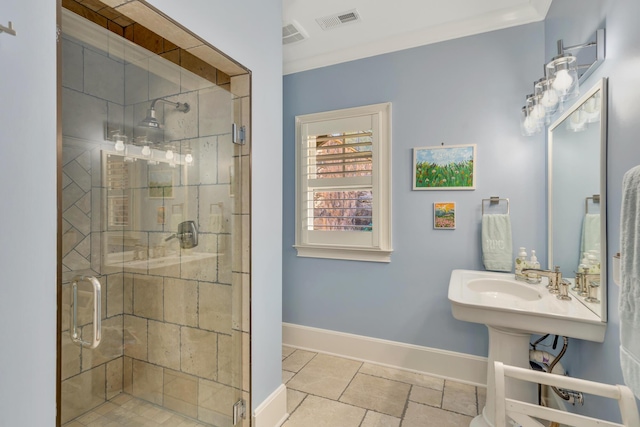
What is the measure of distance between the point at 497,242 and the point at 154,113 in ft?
7.66

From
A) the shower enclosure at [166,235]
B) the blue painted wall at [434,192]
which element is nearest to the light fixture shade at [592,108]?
the blue painted wall at [434,192]

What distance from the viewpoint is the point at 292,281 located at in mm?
2930

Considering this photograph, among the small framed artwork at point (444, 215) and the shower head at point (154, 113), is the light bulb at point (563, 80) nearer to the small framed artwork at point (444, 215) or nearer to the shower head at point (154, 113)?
the small framed artwork at point (444, 215)

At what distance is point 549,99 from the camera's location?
166cm

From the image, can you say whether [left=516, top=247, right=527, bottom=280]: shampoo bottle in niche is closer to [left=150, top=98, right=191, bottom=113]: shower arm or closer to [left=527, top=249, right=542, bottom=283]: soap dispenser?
[left=527, top=249, right=542, bottom=283]: soap dispenser

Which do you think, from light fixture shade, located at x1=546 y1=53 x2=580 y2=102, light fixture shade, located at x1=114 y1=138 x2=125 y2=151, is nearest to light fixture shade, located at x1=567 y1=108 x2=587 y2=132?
light fixture shade, located at x1=546 y1=53 x2=580 y2=102

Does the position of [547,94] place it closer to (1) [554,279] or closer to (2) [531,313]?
(1) [554,279]

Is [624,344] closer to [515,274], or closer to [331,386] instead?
[515,274]

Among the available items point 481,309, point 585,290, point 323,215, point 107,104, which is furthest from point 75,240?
point 585,290

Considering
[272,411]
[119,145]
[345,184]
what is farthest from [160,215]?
[345,184]

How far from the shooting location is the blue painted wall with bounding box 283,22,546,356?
215cm

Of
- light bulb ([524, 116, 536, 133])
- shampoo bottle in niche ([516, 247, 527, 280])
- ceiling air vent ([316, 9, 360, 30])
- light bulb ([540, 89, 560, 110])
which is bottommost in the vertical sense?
shampoo bottle in niche ([516, 247, 527, 280])

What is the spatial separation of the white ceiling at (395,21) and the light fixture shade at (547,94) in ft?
2.43

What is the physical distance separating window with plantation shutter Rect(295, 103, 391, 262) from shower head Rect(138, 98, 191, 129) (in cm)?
130
